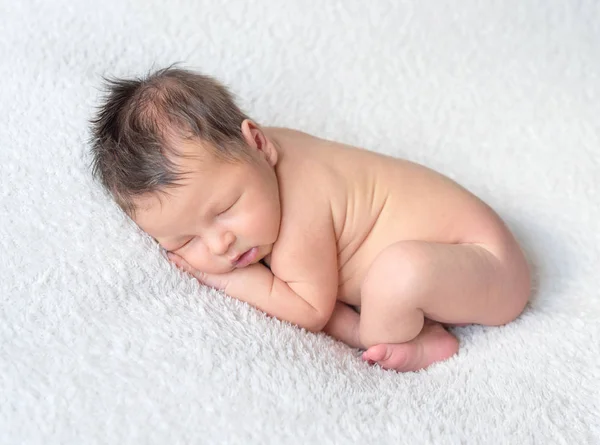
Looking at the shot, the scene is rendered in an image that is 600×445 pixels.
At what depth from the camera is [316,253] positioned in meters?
1.24

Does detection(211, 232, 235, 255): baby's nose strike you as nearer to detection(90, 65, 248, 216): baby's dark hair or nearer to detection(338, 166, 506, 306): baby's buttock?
detection(90, 65, 248, 216): baby's dark hair

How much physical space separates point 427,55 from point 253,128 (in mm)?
641

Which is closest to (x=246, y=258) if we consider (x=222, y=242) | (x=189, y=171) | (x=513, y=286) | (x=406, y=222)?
(x=222, y=242)

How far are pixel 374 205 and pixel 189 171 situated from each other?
346mm

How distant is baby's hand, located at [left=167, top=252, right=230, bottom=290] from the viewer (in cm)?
121

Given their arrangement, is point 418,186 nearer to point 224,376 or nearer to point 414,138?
point 414,138

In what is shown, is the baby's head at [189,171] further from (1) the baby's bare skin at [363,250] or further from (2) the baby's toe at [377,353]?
(2) the baby's toe at [377,353]

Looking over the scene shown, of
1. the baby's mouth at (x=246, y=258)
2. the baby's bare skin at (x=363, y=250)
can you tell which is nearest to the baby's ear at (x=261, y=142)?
the baby's bare skin at (x=363, y=250)

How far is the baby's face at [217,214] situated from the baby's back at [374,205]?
0.10m

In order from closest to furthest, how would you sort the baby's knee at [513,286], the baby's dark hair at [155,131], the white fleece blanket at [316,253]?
the white fleece blanket at [316,253]
the baby's dark hair at [155,131]
the baby's knee at [513,286]

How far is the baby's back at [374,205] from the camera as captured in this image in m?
1.28

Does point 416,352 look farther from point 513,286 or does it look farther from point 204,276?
point 204,276

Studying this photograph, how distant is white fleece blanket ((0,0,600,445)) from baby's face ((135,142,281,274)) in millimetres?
50

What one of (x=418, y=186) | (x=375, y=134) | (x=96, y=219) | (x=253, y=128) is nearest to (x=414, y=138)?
(x=375, y=134)
